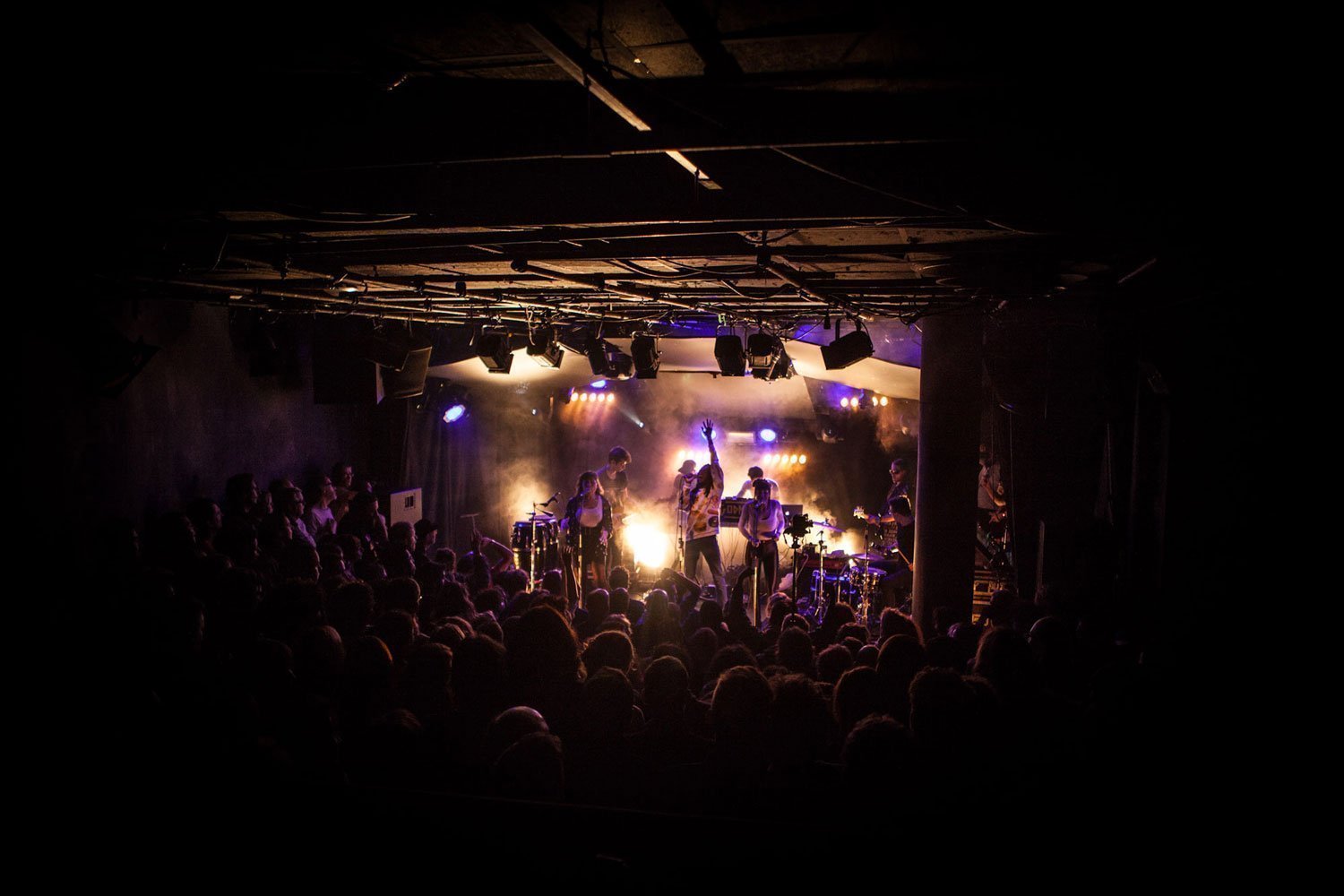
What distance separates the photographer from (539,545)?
11.5m

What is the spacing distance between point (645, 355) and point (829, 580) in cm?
359

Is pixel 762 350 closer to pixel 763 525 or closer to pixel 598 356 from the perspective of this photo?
pixel 598 356

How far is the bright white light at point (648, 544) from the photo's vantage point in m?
13.4

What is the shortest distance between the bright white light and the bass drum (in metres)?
1.79

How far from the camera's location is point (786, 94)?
2.26 meters

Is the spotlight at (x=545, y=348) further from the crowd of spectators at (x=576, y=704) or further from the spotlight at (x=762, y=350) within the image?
the crowd of spectators at (x=576, y=704)

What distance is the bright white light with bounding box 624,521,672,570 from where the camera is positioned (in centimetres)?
1335

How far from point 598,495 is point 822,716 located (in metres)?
7.20

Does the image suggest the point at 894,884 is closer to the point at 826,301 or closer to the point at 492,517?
the point at 826,301

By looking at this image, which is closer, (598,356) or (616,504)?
(598,356)

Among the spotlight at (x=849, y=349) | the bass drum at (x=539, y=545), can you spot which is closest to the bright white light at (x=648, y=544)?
the bass drum at (x=539, y=545)

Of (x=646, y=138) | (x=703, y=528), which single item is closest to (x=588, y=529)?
(x=703, y=528)

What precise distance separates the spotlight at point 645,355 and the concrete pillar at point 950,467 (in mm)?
2515

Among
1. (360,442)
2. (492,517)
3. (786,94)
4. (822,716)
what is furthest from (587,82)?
(492,517)
